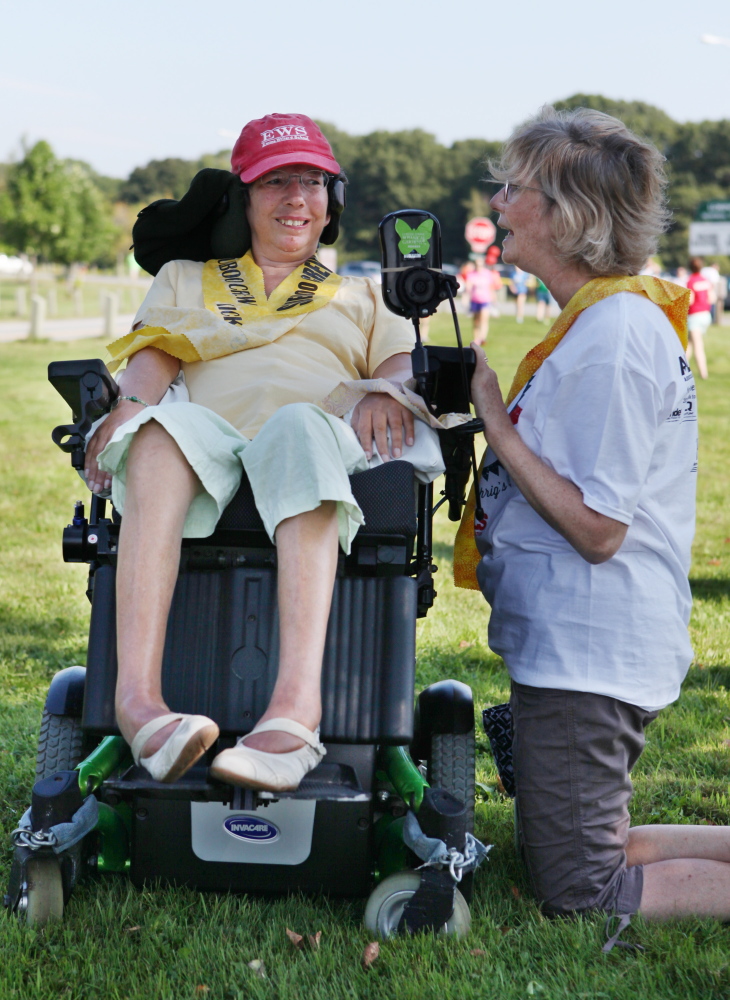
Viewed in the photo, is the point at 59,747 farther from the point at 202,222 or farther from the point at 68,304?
the point at 68,304

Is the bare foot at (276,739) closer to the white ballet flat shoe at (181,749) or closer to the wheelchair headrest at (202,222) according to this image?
the white ballet flat shoe at (181,749)

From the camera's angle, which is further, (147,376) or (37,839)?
(147,376)

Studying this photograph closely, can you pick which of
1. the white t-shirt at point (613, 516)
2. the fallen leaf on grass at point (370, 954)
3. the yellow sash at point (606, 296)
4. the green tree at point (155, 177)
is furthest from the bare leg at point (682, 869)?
the green tree at point (155, 177)

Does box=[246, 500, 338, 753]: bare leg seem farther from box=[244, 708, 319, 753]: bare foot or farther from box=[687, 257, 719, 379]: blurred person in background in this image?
box=[687, 257, 719, 379]: blurred person in background

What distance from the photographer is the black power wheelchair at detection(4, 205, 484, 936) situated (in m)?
2.50

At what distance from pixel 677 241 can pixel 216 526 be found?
81.9 metres

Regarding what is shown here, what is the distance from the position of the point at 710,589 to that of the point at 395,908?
170 inches

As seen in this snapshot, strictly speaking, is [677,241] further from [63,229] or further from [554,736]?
[554,736]

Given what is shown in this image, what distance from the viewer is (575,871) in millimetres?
2623

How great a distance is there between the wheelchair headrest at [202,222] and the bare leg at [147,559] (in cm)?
126

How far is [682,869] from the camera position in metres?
2.70

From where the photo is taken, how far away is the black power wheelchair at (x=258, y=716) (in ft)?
8.21

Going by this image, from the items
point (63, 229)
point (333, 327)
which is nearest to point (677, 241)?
point (63, 229)

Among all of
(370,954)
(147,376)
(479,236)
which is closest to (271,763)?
(370,954)
